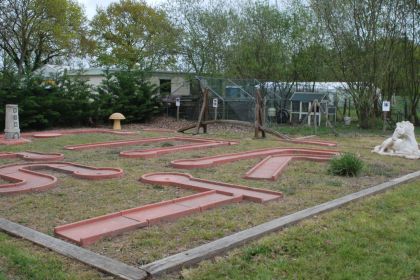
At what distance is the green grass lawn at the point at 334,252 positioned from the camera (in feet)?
11.6

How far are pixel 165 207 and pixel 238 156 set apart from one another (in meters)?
4.31

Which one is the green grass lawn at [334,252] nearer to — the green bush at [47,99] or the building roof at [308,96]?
the green bush at [47,99]

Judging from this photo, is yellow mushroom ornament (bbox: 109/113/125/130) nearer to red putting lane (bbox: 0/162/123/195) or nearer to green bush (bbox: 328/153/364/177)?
red putting lane (bbox: 0/162/123/195)

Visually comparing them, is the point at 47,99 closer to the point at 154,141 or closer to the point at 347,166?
the point at 154,141

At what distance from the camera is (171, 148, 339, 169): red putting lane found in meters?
8.35

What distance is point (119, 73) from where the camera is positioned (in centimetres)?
1894

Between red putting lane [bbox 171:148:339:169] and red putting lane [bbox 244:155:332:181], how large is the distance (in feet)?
1.51

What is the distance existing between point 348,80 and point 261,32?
4152 millimetres

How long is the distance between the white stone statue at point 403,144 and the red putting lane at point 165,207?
16.6ft

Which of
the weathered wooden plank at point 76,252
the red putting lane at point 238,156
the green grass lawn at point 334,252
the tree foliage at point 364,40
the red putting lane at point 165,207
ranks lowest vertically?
the green grass lawn at point 334,252

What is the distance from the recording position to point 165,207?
526 centimetres

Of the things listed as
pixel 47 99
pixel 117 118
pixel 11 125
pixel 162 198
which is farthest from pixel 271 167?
pixel 47 99

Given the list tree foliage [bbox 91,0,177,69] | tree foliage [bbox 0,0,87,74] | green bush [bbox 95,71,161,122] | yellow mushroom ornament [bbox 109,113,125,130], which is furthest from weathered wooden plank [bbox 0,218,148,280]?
tree foliage [bbox 91,0,177,69]

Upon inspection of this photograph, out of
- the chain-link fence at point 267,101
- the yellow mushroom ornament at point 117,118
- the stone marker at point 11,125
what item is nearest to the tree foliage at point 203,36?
the chain-link fence at point 267,101
